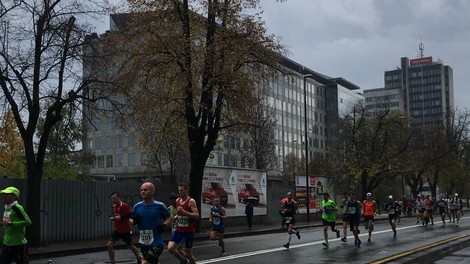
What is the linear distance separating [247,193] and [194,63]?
465 inches

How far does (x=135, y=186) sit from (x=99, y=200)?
2577 millimetres

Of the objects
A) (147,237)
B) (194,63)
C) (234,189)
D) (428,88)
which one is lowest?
(234,189)

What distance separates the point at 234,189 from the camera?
3244 centimetres

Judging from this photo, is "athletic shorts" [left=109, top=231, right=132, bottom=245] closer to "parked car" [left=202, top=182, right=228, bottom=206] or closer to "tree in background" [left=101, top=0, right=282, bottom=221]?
"tree in background" [left=101, top=0, right=282, bottom=221]

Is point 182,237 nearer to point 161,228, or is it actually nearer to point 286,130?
point 161,228

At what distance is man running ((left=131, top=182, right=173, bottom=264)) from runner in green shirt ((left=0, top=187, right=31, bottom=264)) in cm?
209

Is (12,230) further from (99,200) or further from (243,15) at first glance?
(243,15)

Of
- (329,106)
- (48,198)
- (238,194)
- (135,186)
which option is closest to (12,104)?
(48,198)

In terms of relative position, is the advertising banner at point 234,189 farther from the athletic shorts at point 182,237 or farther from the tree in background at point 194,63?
the athletic shorts at point 182,237

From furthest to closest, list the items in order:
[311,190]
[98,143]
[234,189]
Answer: [98,143] → [311,190] → [234,189]

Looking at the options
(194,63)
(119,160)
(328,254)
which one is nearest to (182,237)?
(328,254)

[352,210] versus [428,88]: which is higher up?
[428,88]

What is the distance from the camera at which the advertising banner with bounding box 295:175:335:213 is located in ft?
128

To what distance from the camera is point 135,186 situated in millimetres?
26422
